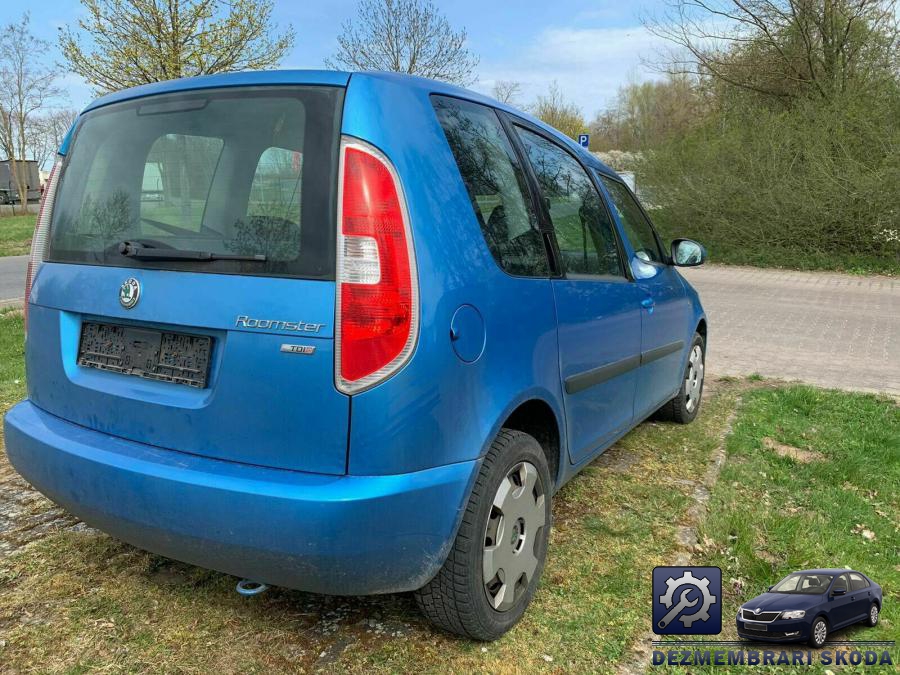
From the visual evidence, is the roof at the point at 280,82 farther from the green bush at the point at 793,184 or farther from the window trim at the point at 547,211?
the green bush at the point at 793,184

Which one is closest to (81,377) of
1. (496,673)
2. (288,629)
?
(288,629)

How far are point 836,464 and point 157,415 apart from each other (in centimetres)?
363

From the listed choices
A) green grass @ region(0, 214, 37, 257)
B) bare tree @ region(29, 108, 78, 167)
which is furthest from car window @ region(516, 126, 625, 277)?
bare tree @ region(29, 108, 78, 167)

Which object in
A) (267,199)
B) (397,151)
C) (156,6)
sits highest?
(156,6)

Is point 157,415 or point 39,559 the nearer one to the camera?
point 157,415

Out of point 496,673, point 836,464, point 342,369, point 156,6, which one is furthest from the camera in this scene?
point 156,6

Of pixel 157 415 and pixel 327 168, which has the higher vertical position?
pixel 327 168

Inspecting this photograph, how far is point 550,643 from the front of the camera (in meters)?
2.38

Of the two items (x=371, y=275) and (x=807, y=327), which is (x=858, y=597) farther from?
(x=807, y=327)

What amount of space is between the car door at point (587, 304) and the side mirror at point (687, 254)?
862 millimetres

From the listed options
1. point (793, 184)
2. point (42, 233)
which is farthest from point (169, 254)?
point (793, 184)

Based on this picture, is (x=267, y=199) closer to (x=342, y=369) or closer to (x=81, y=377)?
(x=342, y=369)

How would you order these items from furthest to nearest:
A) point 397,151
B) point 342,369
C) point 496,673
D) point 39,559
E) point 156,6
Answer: point 156,6 → point 39,559 → point 496,673 → point 397,151 → point 342,369

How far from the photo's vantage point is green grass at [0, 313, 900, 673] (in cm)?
228
